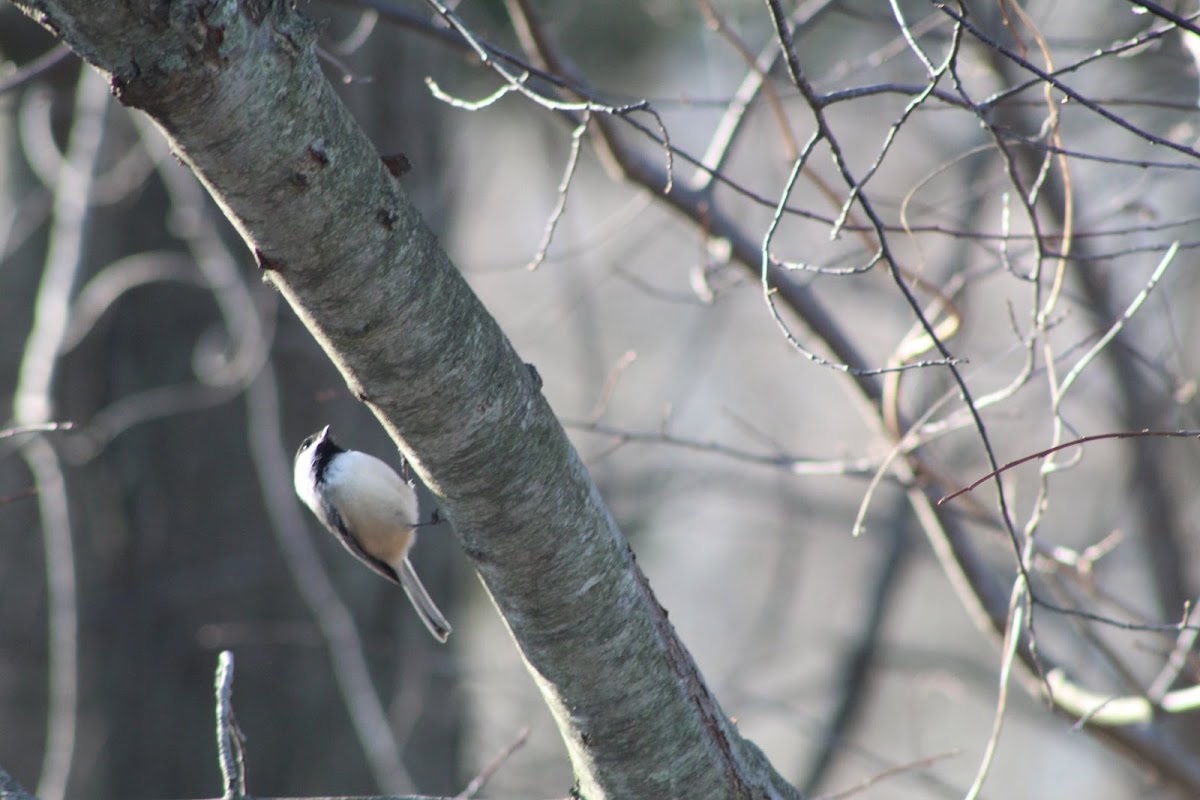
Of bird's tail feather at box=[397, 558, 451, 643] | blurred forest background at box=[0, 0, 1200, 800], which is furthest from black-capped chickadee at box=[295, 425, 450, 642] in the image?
blurred forest background at box=[0, 0, 1200, 800]

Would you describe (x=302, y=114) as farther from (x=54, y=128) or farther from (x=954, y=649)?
(x=954, y=649)

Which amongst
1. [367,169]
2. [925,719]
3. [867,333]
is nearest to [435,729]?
[367,169]

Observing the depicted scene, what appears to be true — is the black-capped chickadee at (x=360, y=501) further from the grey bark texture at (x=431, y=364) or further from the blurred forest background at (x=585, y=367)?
the grey bark texture at (x=431, y=364)

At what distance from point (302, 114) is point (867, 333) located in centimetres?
1013

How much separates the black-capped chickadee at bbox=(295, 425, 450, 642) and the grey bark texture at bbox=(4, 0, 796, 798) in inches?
37.3

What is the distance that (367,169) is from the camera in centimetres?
139

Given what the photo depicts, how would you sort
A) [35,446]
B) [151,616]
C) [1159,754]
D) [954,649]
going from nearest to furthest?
[1159,754], [35,446], [151,616], [954,649]

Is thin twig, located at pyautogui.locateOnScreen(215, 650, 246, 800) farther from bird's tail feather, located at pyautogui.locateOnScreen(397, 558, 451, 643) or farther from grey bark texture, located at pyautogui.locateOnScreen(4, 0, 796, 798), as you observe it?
bird's tail feather, located at pyautogui.locateOnScreen(397, 558, 451, 643)

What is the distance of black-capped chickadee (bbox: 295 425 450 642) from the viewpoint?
2512 millimetres

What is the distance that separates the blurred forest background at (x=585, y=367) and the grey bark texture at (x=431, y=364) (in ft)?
1.29

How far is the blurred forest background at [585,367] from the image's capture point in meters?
2.49

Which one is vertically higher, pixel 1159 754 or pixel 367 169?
pixel 367 169

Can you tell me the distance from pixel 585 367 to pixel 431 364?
Answer: 4787mm

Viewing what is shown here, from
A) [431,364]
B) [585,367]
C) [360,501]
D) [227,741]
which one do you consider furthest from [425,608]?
[585,367]
